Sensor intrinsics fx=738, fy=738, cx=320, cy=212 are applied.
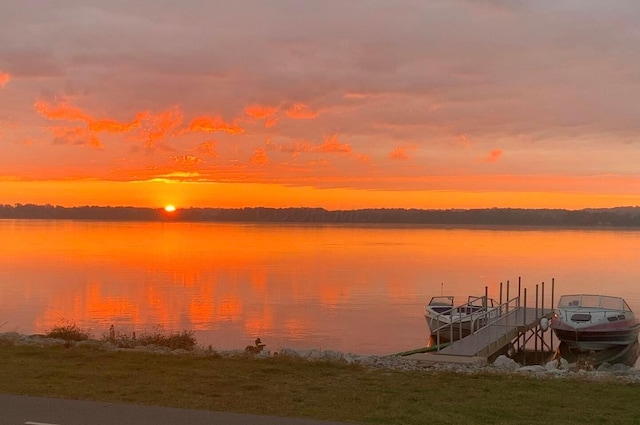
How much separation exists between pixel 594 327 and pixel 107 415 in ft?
75.6

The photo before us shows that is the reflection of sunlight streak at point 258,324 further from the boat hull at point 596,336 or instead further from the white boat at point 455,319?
the boat hull at point 596,336

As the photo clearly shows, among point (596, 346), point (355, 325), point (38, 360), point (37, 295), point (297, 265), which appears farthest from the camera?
point (297, 265)

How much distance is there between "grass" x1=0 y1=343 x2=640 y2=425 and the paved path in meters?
0.65

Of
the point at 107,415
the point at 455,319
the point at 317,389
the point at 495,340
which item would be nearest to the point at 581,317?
the point at 455,319

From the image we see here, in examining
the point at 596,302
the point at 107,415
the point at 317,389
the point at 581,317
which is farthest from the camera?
the point at 596,302

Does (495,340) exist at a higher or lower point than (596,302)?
lower

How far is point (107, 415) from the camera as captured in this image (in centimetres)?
872

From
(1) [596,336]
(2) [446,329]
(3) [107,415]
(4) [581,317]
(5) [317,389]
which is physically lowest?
(2) [446,329]

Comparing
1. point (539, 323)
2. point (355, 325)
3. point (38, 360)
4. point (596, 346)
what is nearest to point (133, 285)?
point (355, 325)

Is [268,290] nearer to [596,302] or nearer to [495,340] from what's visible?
[596,302]

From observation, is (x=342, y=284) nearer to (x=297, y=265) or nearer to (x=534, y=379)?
(x=297, y=265)

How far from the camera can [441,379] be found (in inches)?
502

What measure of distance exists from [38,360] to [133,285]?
33.5 meters

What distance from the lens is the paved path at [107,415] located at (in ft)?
27.6
